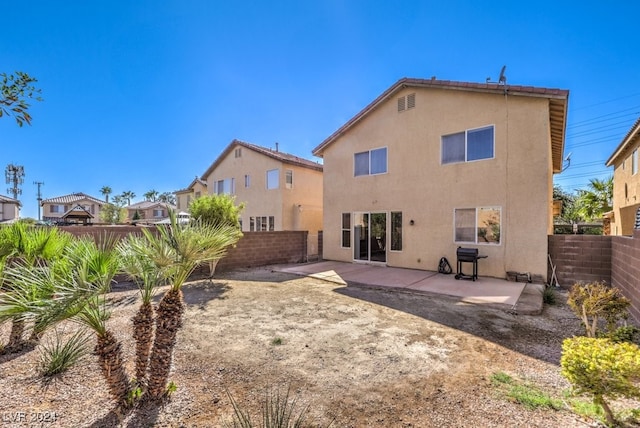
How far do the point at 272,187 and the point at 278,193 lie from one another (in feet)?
2.42

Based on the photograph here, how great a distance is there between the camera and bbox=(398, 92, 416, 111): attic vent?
1193 cm

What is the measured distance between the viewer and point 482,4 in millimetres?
9508

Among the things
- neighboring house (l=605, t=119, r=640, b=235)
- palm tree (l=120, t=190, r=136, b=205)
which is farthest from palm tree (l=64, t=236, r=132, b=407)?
palm tree (l=120, t=190, r=136, b=205)

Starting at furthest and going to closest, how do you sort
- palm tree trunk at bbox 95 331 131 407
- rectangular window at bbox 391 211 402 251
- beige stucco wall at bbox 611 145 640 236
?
beige stucco wall at bbox 611 145 640 236, rectangular window at bbox 391 211 402 251, palm tree trunk at bbox 95 331 131 407

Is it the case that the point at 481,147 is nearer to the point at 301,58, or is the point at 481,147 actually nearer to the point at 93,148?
the point at 301,58

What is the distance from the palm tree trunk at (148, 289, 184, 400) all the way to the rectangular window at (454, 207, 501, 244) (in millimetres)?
10237

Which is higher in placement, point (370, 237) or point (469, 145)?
point (469, 145)

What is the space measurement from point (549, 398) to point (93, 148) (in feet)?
105

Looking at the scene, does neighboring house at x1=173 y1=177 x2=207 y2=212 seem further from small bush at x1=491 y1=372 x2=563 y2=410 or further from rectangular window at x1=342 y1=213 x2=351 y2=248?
small bush at x1=491 y1=372 x2=563 y2=410

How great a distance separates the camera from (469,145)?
419 inches

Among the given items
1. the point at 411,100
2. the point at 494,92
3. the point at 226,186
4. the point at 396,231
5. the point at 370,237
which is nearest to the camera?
the point at 494,92

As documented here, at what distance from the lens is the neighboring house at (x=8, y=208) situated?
132 feet

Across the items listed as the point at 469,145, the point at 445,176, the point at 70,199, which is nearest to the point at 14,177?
the point at 70,199

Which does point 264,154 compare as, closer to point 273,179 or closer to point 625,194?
point 273,179
